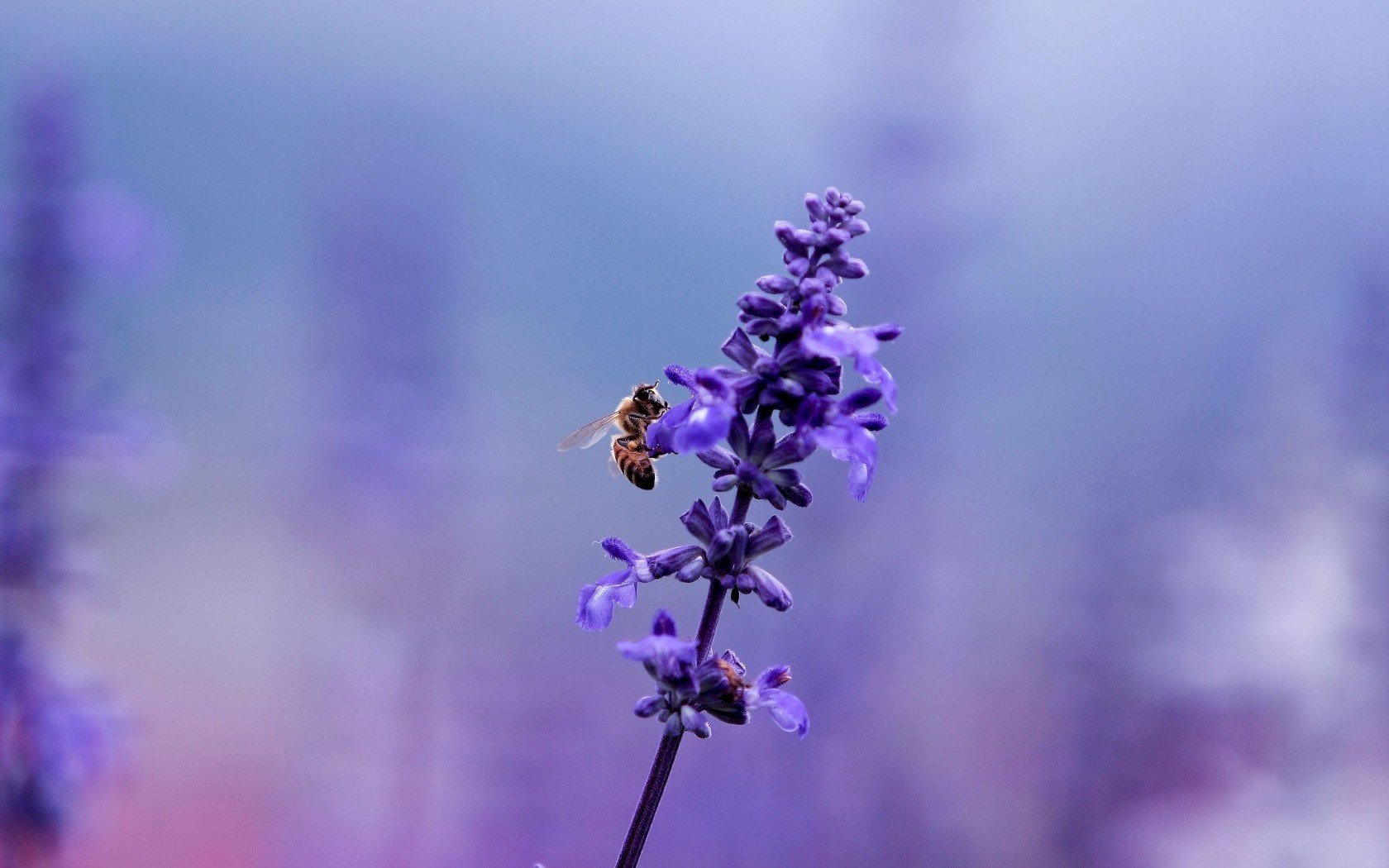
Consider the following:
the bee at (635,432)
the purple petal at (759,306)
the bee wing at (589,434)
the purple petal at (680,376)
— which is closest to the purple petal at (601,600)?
the purple petal at (680,376)

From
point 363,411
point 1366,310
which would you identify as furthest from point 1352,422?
point 363,411

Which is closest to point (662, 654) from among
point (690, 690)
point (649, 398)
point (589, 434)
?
point (690, 690)

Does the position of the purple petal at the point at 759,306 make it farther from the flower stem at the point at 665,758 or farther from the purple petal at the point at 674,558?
the purple petal at the point at 674,558

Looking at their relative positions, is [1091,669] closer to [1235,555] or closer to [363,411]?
[1235,555]

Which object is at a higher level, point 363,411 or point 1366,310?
point 1366,310

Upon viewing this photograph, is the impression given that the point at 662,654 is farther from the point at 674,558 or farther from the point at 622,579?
the point at 622,579

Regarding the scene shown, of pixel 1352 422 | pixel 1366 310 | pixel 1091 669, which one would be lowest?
pixel 1091 669
